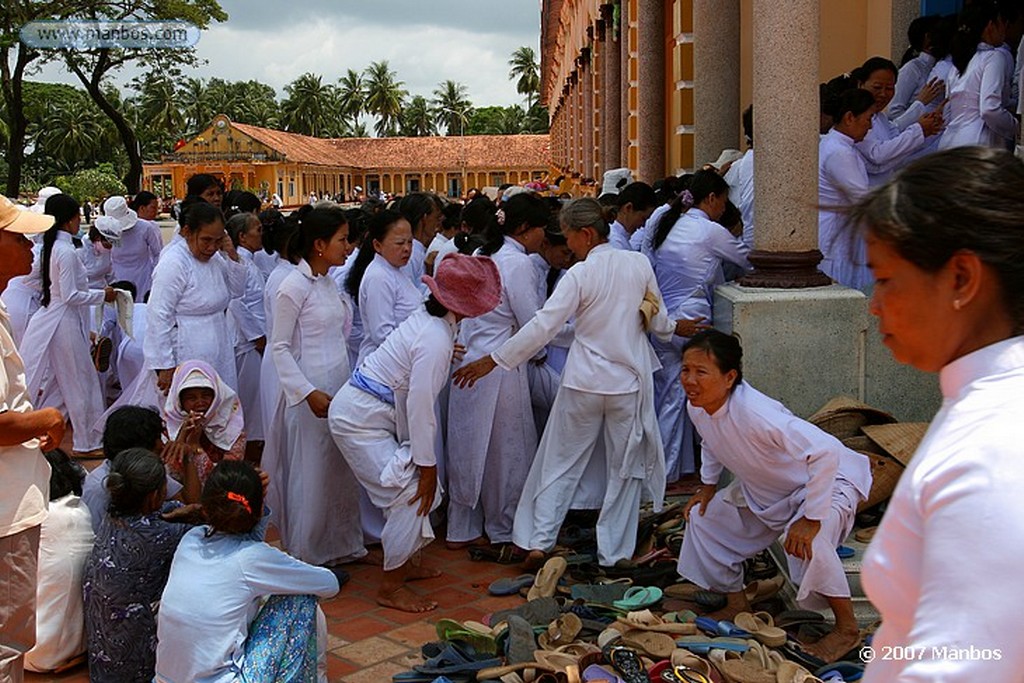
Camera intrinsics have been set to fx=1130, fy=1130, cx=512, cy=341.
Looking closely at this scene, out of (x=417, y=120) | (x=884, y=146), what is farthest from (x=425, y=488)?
(x=417, y=120)

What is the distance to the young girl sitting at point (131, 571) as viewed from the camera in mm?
4312

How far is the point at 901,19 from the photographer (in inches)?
332

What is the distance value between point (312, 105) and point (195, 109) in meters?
11.9

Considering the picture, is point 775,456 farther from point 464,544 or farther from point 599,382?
point 464,544

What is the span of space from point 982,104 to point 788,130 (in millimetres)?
1435

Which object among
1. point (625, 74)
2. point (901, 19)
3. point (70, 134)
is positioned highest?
point (70, 134)

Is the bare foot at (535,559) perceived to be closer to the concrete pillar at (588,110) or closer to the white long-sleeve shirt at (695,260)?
the white long-sleeve shirt at (695,260)

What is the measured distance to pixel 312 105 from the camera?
10288 cm

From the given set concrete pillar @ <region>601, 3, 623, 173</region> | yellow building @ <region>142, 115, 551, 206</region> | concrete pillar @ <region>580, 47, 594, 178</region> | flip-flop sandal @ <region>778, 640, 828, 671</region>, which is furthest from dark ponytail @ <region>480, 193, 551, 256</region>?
yellow building @ <region>142, 115, 551, 206</region>

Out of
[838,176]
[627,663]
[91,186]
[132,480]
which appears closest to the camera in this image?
[627,663]

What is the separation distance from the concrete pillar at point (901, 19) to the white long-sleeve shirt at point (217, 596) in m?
6.37

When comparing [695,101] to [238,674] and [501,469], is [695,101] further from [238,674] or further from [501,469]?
[238,674]

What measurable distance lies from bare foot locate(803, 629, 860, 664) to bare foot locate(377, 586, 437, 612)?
1.74 m

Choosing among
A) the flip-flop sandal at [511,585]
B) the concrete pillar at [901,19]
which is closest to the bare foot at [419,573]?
the flip-flop sandal at [511,585]
